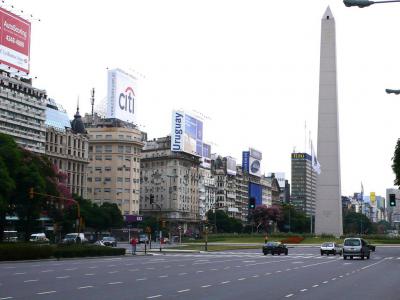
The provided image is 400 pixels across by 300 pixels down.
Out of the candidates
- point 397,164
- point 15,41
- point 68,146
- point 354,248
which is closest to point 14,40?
point 15,41

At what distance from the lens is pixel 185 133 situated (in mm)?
154250

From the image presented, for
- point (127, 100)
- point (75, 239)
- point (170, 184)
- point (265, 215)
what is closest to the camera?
point (75, 239)

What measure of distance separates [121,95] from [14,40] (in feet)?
111

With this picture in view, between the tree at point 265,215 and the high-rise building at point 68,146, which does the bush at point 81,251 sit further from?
the tree at point 265,215

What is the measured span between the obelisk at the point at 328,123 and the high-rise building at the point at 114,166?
65.6 metres

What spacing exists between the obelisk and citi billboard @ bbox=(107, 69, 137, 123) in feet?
154

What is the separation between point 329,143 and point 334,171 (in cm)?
377

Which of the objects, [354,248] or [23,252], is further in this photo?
[354,248]

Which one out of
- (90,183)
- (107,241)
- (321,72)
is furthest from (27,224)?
(90,183)

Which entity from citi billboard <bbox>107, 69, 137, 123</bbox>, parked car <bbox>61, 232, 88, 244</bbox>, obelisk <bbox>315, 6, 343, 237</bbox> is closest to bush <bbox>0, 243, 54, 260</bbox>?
parked car <bbox>61, 232, 88, 244</bbox>

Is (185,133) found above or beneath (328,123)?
above

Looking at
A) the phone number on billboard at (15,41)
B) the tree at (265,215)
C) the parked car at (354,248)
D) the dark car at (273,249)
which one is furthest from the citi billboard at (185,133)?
the parked car at (354,248)

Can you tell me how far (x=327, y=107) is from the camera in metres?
86.6

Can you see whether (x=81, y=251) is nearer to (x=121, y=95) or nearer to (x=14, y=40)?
(x=14, y=40)
